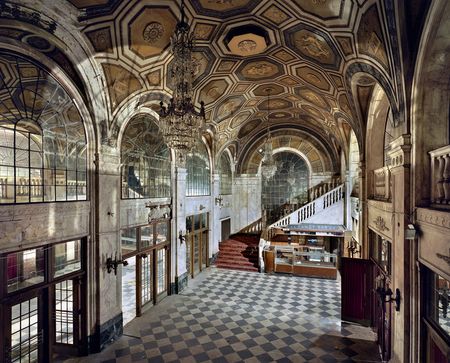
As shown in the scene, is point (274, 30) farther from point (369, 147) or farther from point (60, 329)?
point (60, 329)

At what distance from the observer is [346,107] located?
27.3ft

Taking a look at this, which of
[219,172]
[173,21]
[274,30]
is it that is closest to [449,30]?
[274,30]

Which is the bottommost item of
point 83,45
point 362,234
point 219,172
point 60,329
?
point 60,329

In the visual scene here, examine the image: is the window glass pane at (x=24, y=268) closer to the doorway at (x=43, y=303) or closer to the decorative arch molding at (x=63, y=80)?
the doorway at (x=43, y=303)

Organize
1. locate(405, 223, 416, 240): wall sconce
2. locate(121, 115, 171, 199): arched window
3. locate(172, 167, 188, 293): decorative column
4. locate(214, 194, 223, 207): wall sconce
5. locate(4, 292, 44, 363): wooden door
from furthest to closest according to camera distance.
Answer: locate(214, 194, 223, 207): wall sconce, locate(172, 167, 188, 293): decorative column, locate(121, 115, 171, 199): arched window, locate(4, 292, 44, 363): wooden door, locate(405, 223, 416, 240): wall sconce

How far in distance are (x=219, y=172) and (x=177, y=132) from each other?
9.54m

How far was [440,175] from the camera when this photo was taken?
3879mm

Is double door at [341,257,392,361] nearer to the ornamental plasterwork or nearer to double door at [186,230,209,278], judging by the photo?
the ornamental plasterwork

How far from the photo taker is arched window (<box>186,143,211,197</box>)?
1162 cm

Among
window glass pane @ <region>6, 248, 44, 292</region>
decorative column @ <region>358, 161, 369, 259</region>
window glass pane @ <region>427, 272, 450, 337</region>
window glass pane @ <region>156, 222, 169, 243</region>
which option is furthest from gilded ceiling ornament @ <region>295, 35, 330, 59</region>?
window glass pane @ <region>6, 248, 44, 292</region>

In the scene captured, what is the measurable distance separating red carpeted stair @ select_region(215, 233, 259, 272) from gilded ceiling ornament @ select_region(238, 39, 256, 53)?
31.2 feet

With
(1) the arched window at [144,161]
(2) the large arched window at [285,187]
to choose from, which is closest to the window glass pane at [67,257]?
(1) the arched window at [144,161]

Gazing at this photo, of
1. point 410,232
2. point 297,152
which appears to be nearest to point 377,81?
point 410,232

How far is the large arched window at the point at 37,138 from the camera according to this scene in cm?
471
